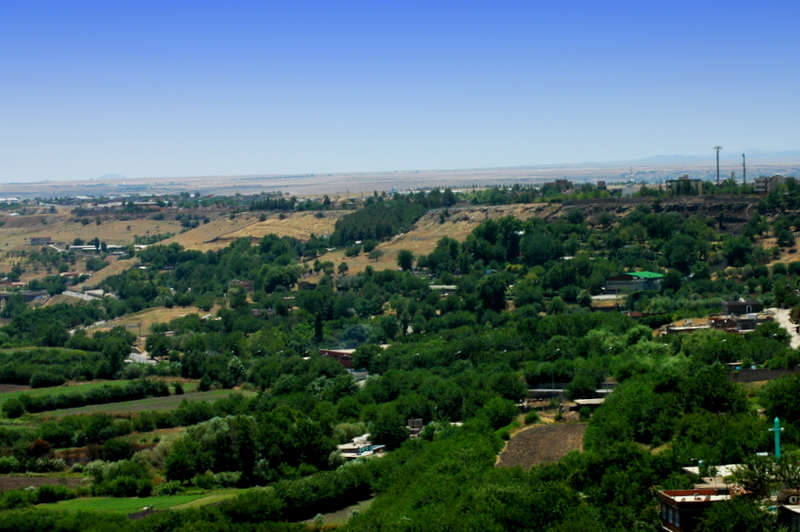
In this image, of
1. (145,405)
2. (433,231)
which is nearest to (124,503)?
(145,405)

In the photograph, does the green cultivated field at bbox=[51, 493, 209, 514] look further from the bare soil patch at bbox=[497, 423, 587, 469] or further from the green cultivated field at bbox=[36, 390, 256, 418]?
the green cultivated field at bbox=[36, 390, 256, 418]

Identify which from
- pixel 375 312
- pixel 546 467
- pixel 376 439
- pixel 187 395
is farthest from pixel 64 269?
pixel 546 467

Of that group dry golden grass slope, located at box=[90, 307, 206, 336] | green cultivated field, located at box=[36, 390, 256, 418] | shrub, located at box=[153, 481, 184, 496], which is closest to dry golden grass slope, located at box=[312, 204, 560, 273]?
dry golden grass slope, located at box=[90, 307, 206, 336]

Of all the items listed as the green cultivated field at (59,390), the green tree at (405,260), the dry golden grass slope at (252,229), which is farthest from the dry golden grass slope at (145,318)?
the dry golden grass slope at (252,229)

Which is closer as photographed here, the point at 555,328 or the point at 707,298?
the point at 555,328

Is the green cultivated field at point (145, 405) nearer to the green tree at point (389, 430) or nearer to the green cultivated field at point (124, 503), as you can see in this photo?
the green tree at point (389, 430)

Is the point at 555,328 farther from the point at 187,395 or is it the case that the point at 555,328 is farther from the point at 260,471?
the point at 260,471

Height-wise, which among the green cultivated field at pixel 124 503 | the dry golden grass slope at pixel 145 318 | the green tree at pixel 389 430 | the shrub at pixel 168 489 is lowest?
the dry golden grass slope at pixel 145 318

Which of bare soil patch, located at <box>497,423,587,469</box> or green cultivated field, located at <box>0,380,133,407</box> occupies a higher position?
bare soil patch, located at <box>497,423,587,469</box>
